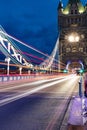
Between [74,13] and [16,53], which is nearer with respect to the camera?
[16,53]

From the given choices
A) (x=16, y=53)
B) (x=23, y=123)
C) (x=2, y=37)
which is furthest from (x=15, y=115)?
(x=16, y=53)

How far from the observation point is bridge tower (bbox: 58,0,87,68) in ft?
591

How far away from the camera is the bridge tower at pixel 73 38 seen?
18012cm

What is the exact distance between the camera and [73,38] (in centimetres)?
18562

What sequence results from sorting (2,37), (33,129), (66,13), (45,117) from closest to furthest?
(33,129), (45,117), (2,37), (66,13)

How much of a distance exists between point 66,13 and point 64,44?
73.3 feet

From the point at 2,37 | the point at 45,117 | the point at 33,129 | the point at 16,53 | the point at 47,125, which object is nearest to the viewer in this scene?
the point at 33,129

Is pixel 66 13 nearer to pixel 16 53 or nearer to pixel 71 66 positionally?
pixel 71 66

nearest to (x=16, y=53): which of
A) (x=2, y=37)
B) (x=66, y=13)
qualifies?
(x=2, y=37)

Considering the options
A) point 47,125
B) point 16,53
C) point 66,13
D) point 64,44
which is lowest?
point 47,125

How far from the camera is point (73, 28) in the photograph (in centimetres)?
18912

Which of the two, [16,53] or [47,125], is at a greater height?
[16,53]

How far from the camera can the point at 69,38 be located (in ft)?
611

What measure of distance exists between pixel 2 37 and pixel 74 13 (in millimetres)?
136378
